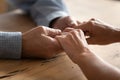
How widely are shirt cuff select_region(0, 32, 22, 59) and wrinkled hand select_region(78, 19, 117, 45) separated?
0.76 ft

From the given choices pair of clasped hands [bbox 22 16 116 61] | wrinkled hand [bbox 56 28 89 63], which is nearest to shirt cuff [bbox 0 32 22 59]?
pair of clasped hands [bbox 22 16 116 61]

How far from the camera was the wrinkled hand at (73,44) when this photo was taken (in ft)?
2.51

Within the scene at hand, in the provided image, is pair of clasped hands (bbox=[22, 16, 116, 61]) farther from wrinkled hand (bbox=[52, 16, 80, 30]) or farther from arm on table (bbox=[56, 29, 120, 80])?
wrinkled hand (bbox=[52, 16, 80, 30])

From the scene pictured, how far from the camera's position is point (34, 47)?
2.77 ft

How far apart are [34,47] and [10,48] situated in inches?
2.9

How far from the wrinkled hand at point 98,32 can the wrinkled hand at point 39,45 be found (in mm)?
142

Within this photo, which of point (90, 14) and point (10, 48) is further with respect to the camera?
point (90, 14)

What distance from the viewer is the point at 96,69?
69 cm

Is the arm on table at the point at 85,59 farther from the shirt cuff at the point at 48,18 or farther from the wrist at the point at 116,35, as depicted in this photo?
the shirt cuff at the point at 48,18

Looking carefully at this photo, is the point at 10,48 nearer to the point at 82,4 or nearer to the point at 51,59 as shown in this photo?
the point at 51,59

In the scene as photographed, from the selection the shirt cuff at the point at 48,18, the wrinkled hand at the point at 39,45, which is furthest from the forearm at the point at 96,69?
the shirt cuff at the point at 48,18

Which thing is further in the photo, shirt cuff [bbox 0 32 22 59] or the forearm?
shirt cuff [bbox 0 32 22 59]

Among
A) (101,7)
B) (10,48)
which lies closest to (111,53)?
(10,48)

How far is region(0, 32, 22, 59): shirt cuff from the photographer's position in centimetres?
84
